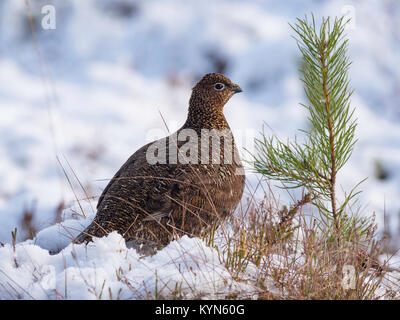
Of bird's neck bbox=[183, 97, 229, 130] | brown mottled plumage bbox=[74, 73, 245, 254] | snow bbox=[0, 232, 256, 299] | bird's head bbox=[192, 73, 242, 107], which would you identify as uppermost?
bird's head bbox=[192, 73, 242, 107]

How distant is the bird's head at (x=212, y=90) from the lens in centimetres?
287

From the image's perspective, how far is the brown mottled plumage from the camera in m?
2.28

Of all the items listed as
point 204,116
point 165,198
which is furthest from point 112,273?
point 204,116

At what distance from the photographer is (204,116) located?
110 inches

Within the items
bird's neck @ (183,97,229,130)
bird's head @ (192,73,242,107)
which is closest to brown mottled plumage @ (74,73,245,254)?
bird's neck @ (183,97,229,130)

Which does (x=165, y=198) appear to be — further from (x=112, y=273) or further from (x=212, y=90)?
(x=212, y=90)

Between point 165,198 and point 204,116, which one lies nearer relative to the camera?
point 165,198

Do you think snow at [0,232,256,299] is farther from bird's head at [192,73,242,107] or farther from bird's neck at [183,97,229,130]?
bird's head at [192,73,242,107]

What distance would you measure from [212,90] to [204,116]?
0.21 meters

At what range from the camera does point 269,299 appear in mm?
1673

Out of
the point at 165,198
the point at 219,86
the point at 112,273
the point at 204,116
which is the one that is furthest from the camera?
the point at 219,86

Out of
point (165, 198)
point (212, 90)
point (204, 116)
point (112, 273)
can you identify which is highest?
point (212, 90)

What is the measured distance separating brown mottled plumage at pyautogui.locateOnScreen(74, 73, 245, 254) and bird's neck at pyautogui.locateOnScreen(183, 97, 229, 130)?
22 centimetres
